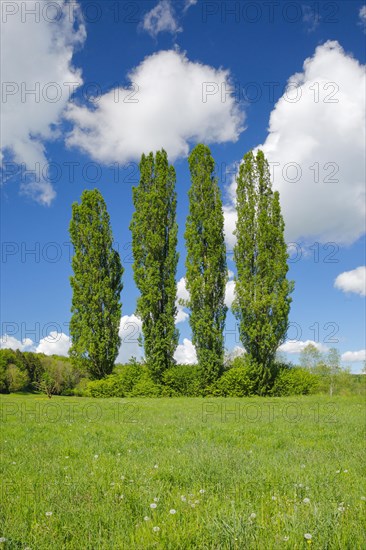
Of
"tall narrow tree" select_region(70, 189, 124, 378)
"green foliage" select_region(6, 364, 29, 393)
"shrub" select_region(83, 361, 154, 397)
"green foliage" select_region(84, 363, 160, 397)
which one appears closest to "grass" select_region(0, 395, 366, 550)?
"green foliage" select_region(84, 363, 160, 397)

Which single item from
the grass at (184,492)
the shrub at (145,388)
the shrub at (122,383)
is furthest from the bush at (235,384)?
the grass at (184,492)

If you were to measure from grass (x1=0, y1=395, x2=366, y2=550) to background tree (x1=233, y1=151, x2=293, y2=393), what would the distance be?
21.3 metres

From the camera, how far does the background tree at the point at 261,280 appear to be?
93.2 ft

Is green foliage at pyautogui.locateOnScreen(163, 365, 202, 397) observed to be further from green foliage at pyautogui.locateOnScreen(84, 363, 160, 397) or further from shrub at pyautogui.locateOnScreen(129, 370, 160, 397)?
green foliage at pyautogui.locateOnScreen(84, 363, 160, 397)

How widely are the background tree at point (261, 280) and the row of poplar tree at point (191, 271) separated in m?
0.08

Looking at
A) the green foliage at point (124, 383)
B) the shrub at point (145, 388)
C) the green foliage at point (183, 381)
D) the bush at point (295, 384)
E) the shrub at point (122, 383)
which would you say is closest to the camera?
the bush at point (295, 384)

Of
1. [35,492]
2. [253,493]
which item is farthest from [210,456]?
[35,492]

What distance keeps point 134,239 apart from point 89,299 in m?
7.01

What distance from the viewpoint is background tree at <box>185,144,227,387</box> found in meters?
29.3

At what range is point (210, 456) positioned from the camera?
17.9ft

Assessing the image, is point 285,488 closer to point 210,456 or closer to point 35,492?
point 210,456

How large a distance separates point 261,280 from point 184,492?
26.0 m

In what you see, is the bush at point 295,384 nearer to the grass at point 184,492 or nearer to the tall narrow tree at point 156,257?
the tall narrow tree at point 156,257

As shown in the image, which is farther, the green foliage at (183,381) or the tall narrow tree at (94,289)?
the tall narrow tree at (94,289)
